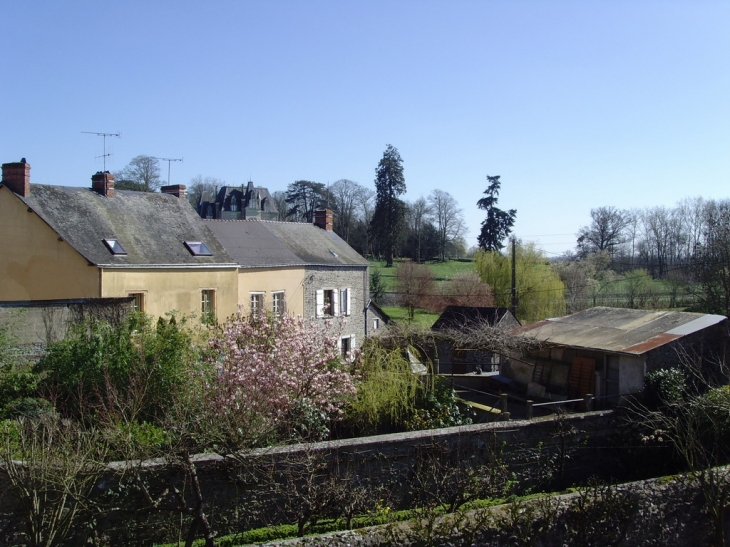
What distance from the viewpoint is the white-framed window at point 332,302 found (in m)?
27.7

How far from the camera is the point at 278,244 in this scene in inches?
1061

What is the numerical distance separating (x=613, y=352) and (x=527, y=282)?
2418 cm

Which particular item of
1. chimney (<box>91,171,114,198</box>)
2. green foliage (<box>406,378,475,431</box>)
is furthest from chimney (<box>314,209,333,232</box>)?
green foliage (<box>406,378,475,431</box>)

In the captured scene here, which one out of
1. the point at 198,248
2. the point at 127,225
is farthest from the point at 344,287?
the point at 127,225

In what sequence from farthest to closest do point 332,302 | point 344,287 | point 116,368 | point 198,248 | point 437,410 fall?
point 344,287 → point 332,302 → point 198,248 → point 437,410 → point 116,368

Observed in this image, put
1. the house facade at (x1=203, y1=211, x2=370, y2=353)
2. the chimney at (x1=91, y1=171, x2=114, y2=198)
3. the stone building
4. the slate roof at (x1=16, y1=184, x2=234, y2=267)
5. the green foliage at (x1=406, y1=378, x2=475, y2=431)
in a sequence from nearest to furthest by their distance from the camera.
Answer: the green foliage at (x1=406, y1=378, x2=475, y2=431)
the slate roof at (x1=16, y1=184, x2=234, y2=267)
the chimney at (x1=91, y1=171, x2=114, y2=198)
the house facade at (x1=203, y1=211, x2=370, y2=353)
the stone building

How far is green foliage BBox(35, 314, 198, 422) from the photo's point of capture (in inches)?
476

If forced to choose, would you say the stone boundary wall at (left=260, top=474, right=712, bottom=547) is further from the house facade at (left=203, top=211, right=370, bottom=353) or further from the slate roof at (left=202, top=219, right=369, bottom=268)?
the slate roof at (left=202, top=219, right=369, bottom=268)

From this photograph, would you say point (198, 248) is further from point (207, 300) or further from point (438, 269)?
point (438, 269)

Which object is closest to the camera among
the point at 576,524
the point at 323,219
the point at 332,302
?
the point at 576,524

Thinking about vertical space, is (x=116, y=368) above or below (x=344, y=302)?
below

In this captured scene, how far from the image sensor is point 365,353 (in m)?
16.1

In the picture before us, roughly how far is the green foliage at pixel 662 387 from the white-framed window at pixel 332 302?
1538 centimetres

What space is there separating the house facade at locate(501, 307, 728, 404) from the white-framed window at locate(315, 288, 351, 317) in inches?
410
